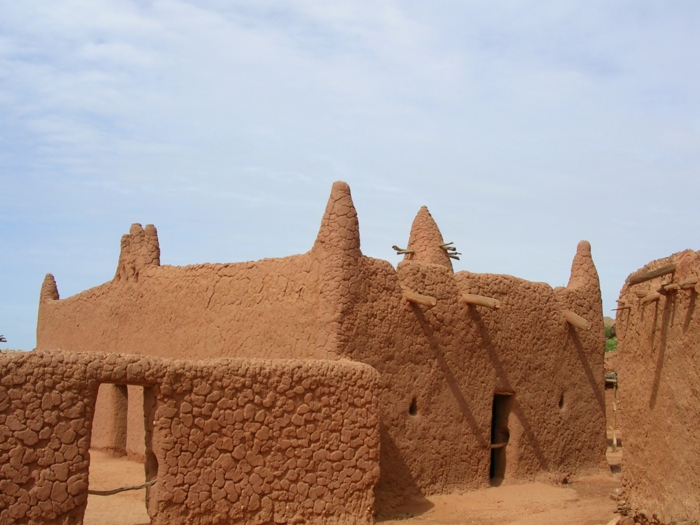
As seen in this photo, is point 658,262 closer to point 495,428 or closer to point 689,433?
point 689,433

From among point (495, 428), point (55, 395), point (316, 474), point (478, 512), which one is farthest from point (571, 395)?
point (55, 395)

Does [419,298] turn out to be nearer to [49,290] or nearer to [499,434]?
[499,434]

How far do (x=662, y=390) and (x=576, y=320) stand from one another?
220 inches

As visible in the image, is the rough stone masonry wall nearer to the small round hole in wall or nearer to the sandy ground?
the sandy ground

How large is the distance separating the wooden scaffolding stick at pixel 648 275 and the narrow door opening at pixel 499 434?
4.57m

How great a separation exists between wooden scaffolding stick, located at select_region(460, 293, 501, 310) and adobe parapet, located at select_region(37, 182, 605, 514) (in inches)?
0.8

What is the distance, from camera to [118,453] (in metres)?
14.0

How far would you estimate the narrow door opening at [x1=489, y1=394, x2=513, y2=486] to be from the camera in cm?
1252

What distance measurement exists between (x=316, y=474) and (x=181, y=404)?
6.21 ft

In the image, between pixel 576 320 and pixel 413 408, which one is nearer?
pixel 413 408

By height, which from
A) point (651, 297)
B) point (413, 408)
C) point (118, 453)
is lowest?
point (118, 453)

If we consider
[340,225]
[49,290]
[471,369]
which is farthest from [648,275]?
[49,290]

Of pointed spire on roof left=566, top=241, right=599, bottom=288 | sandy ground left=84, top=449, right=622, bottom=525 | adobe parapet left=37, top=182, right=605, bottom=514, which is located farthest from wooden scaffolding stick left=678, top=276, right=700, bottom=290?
pointed spire on roof left=566, top=241, right=599, bottom=288

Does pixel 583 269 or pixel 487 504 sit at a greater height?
pixel 583 269
